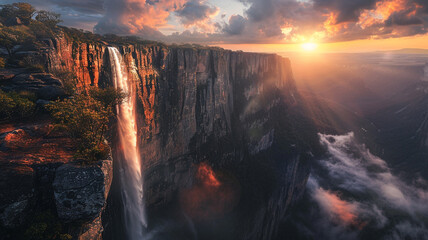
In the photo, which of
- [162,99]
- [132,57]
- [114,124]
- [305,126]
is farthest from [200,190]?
[305,126]

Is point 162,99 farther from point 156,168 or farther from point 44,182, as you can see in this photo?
point 44,182

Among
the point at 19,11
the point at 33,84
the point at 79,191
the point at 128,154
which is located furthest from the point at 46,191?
the point at 19,11

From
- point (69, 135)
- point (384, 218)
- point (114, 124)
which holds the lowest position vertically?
point (384, 218)

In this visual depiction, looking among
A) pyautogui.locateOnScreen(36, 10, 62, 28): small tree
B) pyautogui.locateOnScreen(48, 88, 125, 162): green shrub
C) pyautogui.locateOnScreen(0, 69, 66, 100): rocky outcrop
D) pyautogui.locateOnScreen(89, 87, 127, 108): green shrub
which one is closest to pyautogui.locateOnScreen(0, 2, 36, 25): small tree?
pyautogui.locateOnScreen(36, 10, 62, 28): small tree

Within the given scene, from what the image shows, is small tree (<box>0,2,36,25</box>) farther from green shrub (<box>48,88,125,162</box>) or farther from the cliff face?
green shrub (<box>48,88,125,162</box>)

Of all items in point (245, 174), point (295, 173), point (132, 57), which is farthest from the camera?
point (295, 173)

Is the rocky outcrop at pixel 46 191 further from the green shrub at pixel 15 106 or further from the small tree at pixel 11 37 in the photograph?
the small tree at pixel 11 37

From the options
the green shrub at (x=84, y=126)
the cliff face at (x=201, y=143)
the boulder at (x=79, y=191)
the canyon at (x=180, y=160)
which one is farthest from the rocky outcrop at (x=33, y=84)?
the boulder at (x=79, y=191)
